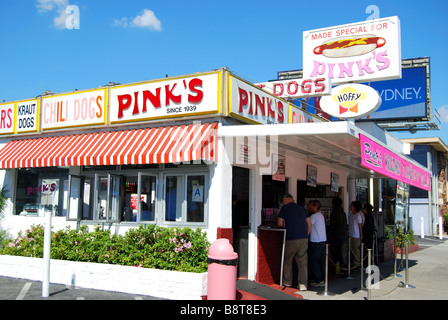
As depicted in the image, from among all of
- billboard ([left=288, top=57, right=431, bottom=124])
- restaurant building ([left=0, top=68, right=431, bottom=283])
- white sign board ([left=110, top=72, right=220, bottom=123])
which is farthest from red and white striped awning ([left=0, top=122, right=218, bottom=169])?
billboard ([left=288, top=57, right=431, bottom=124])

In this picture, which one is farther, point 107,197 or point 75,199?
point 75,199

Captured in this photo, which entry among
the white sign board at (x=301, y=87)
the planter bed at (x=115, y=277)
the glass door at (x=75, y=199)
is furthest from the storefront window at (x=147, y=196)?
the white sign board at (x=301, y=87)

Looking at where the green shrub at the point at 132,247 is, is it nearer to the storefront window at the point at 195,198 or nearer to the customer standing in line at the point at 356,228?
the storefront window at the point at 195,198

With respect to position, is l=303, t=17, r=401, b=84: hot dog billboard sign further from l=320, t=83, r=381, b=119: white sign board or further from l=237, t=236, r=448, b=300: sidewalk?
l=237, t=236, r=448, b=300: sidewalk

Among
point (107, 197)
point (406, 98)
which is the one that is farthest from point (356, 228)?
point (406, 98)

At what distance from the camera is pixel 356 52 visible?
1558 centimetres

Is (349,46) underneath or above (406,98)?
underneath

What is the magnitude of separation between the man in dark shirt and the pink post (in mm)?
2354

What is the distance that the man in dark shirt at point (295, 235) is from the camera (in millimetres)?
9648

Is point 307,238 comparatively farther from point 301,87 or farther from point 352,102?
point 301,87

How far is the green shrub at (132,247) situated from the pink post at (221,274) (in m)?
1.05

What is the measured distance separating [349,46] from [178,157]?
9.45 meters
